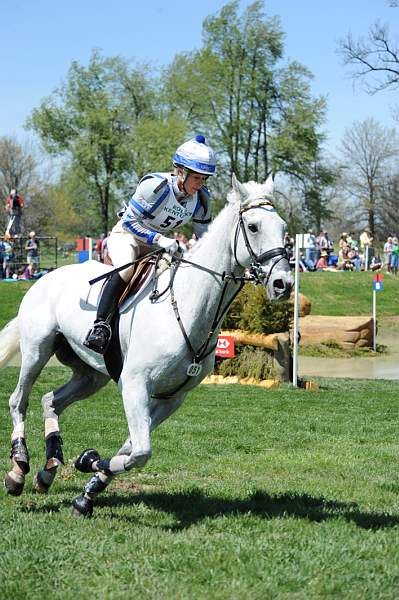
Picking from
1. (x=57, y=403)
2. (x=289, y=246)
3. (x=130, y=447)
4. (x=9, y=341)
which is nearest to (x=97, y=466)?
(x=130, y=447)

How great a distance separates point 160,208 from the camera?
6.74 metres

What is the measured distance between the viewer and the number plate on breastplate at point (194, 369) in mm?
6281

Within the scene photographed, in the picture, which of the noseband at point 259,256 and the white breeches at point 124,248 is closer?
the noseband at point 259,256

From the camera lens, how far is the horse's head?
5719 millimetres

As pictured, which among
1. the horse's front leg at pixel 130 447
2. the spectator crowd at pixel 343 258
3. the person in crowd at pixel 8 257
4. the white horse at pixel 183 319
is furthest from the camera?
the spectator crowd at pixel 343 258

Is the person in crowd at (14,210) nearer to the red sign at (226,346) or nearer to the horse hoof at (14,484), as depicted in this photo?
the red sign at (226,346)

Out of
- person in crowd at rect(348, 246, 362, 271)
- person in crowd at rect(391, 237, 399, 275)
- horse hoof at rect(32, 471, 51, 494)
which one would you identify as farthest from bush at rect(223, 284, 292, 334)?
person in crowd at rect(348, 246, 362, 271)

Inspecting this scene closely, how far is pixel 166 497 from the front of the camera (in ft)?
23.4

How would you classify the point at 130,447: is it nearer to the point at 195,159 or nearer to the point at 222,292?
the point at 222,292

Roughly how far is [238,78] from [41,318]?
49.2m

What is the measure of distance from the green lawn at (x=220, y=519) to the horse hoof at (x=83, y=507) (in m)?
0.09

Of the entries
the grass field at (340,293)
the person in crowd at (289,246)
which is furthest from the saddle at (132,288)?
the grass field at (340,293)

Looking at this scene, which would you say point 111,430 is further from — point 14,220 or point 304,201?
point 304,201

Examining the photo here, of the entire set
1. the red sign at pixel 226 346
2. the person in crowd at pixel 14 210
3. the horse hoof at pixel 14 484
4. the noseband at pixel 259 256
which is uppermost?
A: the person in crowd at pixel 14 210
